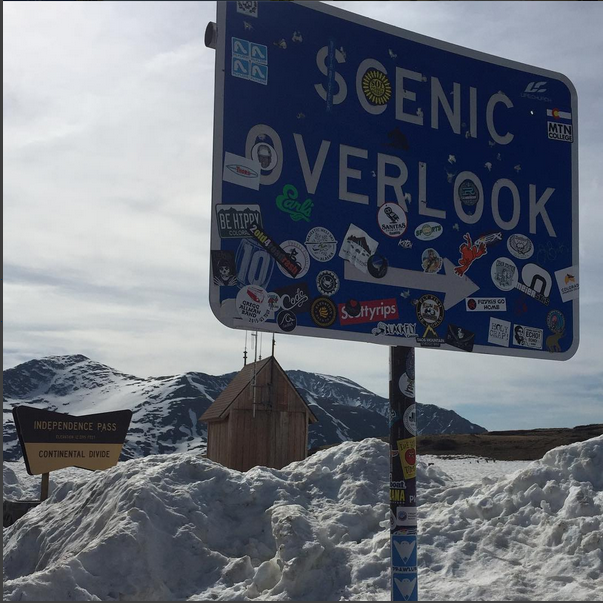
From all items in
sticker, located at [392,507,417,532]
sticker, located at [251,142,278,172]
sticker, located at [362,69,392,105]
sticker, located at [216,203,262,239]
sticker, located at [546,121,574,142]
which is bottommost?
sticker, located at [392,507,417,532]

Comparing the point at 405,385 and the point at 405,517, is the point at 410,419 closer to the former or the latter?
the point at 405,385

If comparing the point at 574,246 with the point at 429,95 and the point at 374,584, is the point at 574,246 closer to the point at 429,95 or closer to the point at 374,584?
the point at 429,95

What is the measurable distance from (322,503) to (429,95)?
426 centimetres

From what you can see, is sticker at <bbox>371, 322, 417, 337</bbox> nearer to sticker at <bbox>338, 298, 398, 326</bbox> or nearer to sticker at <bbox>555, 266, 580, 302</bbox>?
sticker at <bbox>338, 298, 398, 326</bbox>

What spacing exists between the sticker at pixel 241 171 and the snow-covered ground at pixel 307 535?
10.9 ft

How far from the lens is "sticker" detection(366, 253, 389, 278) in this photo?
470cm

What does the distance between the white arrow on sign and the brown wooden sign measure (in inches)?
450

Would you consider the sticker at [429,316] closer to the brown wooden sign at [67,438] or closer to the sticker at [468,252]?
the sticker at [468,252]

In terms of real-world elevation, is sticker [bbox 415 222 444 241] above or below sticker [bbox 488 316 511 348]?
→ above

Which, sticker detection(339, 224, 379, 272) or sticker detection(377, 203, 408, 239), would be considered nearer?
sticker detection(339, 224, 379, 272)

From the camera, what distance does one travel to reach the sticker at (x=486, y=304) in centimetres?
500

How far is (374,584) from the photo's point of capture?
6.06 m

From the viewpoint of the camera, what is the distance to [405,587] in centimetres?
456

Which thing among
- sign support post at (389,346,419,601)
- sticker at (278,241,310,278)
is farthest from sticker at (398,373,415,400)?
sticker at (278,241,310,278)
